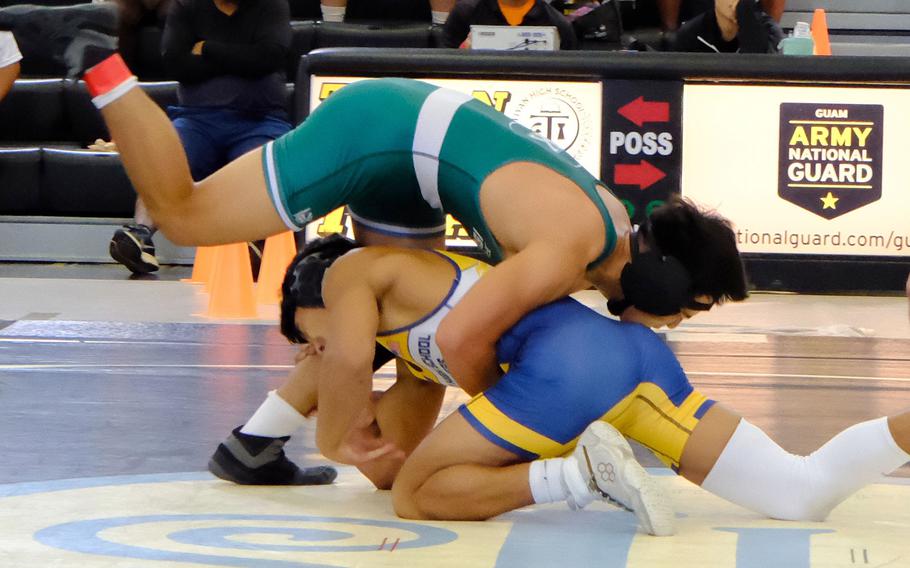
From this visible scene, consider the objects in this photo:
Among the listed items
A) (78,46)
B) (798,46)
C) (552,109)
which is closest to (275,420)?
(552,109)

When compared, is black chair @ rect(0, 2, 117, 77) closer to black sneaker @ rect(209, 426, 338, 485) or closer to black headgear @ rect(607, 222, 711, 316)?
black sneaker @ rect(209, 426, 338, 485)

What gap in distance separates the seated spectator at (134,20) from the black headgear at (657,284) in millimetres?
6230

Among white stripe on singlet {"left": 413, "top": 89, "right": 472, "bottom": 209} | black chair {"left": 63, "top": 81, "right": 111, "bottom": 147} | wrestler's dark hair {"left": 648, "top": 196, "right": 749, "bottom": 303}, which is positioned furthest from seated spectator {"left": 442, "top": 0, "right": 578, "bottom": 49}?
wrestler's dark hair {"left": 648, "top": 196, "right": 749, "bottom": 303}

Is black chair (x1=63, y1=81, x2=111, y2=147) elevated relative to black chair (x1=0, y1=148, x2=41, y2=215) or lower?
elevated

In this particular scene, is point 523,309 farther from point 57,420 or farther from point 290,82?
point 290,82

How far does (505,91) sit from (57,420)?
346 cm

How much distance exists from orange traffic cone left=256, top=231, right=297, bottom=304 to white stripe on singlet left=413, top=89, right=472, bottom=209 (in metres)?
3.16

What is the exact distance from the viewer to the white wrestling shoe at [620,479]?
258 cm

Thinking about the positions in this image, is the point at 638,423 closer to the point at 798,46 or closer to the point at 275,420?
the point at 275,420

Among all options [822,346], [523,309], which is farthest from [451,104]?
[822,346]

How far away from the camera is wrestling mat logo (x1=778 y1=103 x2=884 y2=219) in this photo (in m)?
6.58

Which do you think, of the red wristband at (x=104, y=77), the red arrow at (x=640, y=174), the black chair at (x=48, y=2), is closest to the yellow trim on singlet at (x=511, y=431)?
the red wristband at (x=104, y=77)

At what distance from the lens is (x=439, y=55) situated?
6660 mm

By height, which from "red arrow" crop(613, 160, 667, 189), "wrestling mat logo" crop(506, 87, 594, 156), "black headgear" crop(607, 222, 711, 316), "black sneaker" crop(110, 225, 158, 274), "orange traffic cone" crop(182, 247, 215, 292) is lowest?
"orange traffic cone" crop(182, 247, 215, 292)
